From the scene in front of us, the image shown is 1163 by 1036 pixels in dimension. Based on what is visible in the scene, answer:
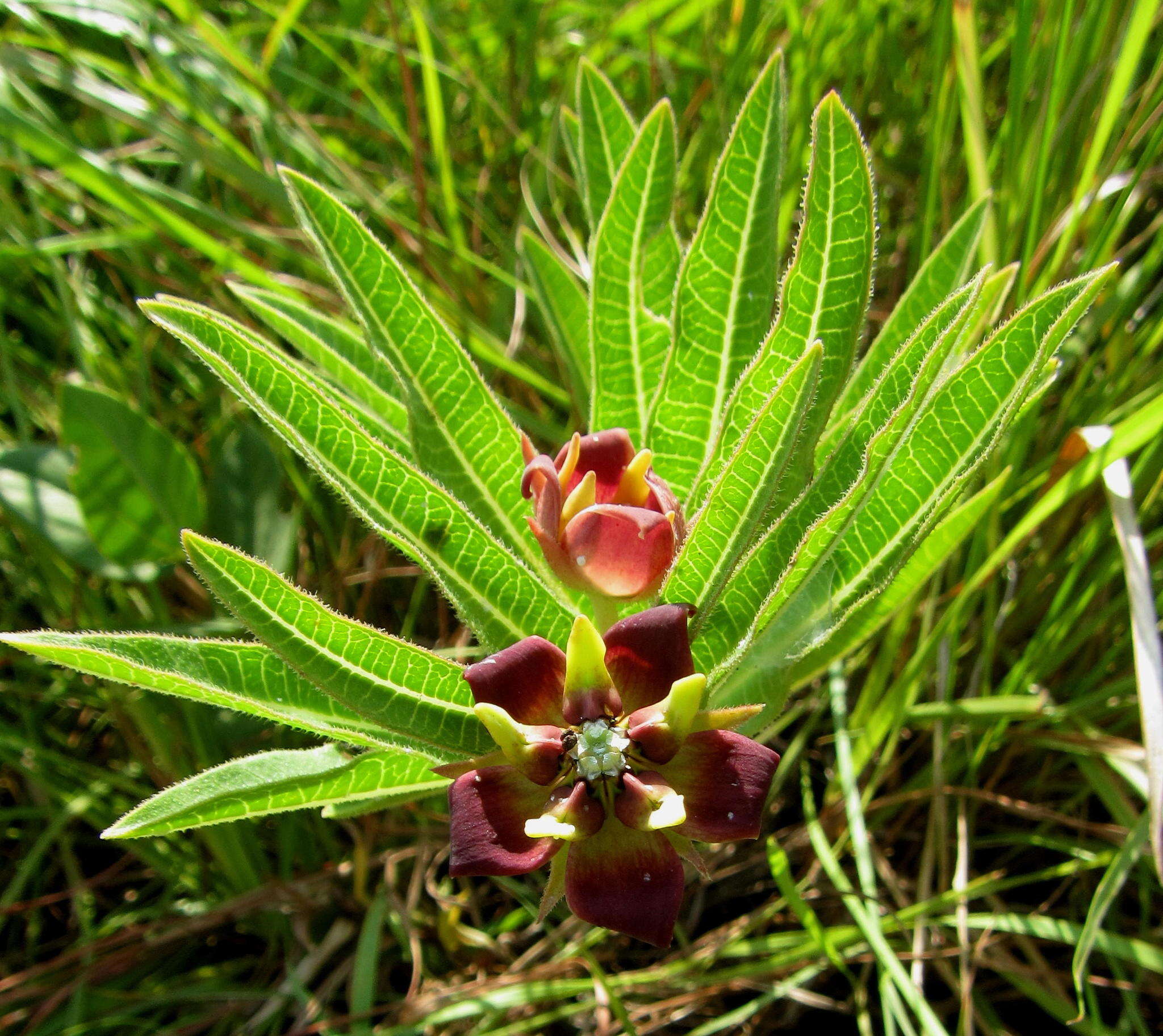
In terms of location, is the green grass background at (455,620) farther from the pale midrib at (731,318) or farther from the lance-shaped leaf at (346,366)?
the pale midrib at (731,318)

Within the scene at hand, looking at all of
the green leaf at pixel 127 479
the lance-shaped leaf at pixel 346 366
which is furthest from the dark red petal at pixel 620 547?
the green leaf at pixel 127 479

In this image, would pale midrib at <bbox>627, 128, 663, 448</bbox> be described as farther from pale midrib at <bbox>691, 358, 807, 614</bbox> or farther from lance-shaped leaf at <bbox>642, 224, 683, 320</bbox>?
pale midrib at <bbox>691, 358, 807, 614</bbox>

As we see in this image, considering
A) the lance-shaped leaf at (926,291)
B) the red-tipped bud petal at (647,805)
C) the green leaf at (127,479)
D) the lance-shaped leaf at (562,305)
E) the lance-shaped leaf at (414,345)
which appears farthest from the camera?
the green leaf at (127,479)

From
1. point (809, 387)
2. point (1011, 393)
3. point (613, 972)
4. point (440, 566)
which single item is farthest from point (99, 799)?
point (1011, 393)

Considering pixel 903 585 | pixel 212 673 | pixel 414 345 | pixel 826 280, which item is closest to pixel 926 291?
pixel 826 280

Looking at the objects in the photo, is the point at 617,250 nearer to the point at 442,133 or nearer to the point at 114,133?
the point at 442,133

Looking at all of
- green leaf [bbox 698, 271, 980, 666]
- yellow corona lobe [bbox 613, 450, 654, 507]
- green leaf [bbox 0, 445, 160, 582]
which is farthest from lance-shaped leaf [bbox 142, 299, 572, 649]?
green leaf [bbox 0, 445, 160, 582]
